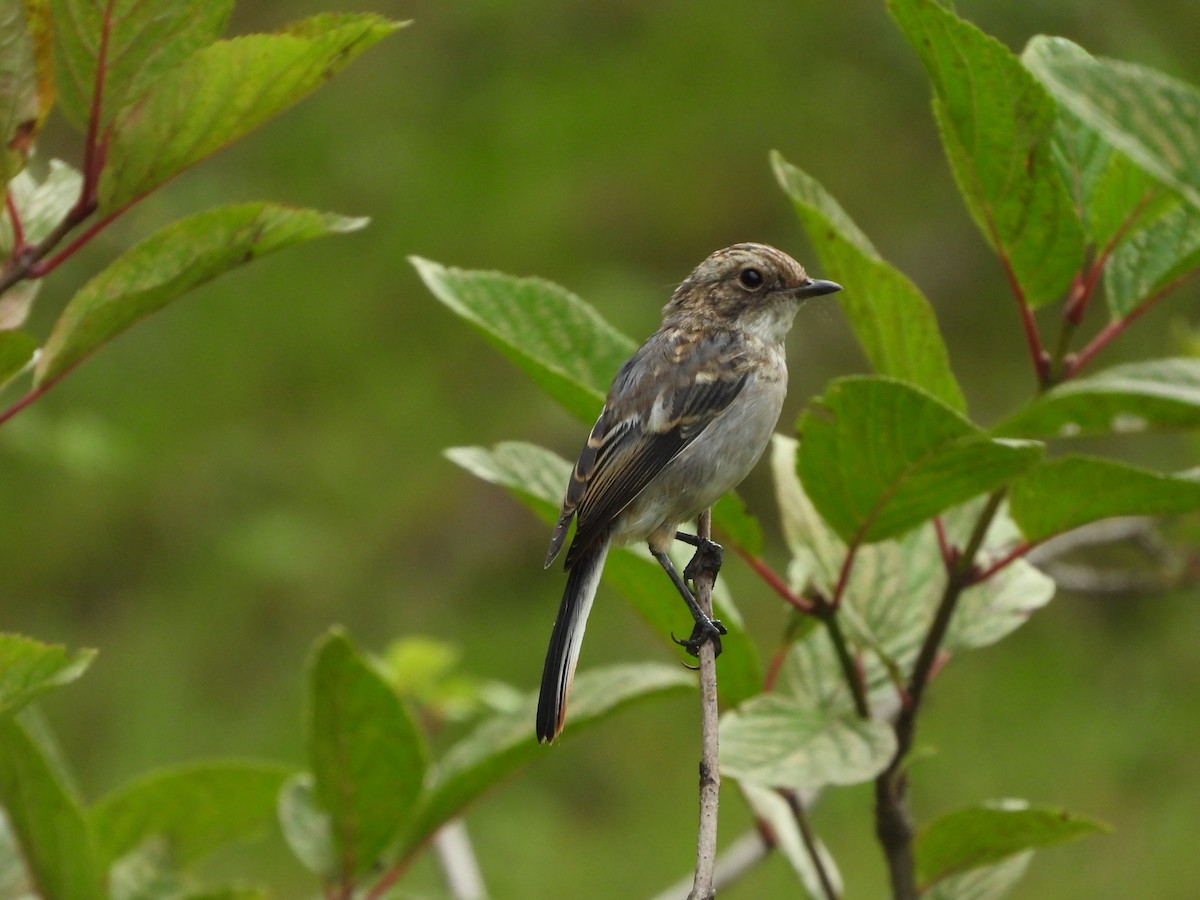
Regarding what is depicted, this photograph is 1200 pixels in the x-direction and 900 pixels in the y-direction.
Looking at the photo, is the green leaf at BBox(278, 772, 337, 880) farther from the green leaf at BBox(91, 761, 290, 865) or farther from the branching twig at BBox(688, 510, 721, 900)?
the branching twig at BBox(688, 510, 721, 900)

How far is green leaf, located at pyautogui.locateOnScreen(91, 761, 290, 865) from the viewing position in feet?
8.53

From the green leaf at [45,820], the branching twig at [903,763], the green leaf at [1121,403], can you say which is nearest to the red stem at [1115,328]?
the green leaf at [1121,403]

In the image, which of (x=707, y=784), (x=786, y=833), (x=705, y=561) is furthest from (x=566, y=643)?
(x=707, y=784)

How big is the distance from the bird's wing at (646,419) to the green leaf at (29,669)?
0.90 metres

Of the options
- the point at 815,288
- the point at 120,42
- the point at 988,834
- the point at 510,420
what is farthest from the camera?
the point at 510,420

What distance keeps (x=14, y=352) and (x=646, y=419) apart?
1.29 meters

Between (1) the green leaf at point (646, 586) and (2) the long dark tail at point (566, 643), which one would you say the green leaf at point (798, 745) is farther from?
(2) the long dark tail at point (566, 643)

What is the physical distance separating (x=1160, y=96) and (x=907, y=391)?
52 centimetres

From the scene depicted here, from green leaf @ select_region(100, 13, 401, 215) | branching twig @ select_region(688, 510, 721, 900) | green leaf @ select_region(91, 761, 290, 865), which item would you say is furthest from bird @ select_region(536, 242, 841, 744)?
green leaf @ select_region(100, 13, 401, 215)

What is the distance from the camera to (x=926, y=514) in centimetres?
212

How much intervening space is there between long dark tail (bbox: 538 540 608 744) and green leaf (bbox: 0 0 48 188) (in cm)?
106

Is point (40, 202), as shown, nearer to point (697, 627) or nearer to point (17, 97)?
point (17, 97)

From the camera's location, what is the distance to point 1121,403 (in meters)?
1.95

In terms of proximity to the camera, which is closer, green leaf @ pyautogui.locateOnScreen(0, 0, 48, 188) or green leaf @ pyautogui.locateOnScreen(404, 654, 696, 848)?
green leaf @ pyautogui.locateOnScreen(0, 0, 48, 188)
